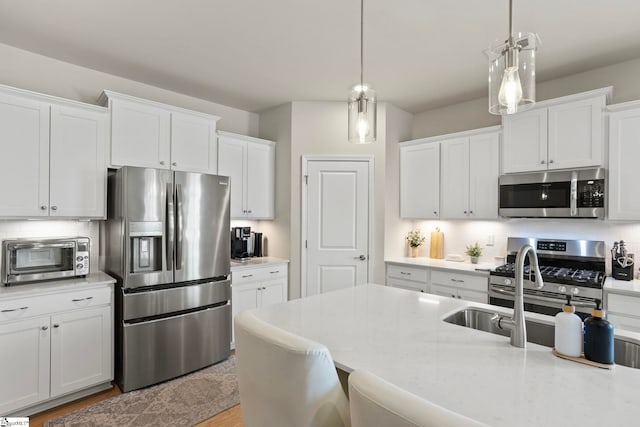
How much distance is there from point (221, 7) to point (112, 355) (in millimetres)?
2753

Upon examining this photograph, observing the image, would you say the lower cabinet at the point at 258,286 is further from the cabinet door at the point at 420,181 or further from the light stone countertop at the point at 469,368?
the light stone countertop at the point at 469,368

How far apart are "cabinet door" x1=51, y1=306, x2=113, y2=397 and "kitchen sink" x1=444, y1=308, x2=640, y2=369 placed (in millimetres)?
2580

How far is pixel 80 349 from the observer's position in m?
2.58

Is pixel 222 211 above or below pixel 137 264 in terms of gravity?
above

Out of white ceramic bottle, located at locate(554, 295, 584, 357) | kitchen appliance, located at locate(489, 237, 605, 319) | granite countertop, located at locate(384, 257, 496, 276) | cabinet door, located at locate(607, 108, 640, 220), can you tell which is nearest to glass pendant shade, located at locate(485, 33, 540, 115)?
white ceramic bottle, located at locate(554, 295, 584, 357)

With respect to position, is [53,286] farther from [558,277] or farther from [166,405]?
[558,277]

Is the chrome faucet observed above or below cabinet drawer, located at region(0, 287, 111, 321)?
above

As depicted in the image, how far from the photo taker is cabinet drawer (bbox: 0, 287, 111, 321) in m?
2.29

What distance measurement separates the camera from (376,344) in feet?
4.58

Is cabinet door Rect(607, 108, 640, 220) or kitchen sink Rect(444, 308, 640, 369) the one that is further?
cabinet door Rect(607, 108, 640, 220)

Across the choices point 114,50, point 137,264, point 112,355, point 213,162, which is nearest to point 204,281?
point 137,264

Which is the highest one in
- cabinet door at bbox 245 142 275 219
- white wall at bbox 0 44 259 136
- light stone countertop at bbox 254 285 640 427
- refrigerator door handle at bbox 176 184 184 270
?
white wall at bbox 0 44 259 136

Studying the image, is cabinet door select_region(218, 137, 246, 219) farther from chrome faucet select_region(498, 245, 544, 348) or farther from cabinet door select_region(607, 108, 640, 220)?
cabinet door select_region(607, 108, 640, 220)

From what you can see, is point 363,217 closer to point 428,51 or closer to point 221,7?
point 428,51
